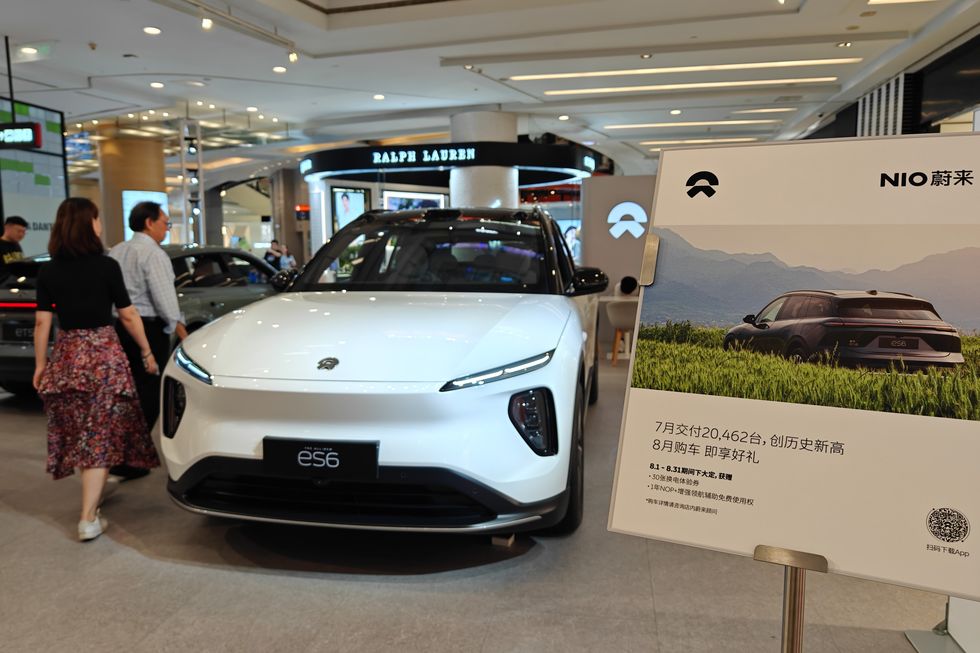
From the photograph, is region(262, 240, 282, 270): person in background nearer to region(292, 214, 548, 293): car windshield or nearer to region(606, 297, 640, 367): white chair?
region(606, 297, 640, 367): white chair

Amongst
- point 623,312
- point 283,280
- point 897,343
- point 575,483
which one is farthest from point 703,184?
Answer: point 623,312

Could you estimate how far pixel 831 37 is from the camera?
8.95m

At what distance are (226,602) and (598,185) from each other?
7287mm

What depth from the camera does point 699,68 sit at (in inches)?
412

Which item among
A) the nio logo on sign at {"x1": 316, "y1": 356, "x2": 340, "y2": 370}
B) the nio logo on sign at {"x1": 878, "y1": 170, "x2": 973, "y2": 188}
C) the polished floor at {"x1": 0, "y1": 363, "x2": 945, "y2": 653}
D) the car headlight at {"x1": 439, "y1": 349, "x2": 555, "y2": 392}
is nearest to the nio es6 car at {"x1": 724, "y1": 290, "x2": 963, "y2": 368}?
the nio logo on sign at {"x1": 878, "y1": 170, "x2": 973, "y2": 188}

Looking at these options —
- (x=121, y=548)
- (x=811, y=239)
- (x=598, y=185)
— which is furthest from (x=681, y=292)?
(x=598, y=185)

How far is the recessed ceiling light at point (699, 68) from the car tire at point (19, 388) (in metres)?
8.01

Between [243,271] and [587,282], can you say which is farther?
[243,271]

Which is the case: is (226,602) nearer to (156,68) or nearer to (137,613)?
(137,613)

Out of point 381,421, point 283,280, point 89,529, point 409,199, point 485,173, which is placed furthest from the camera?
point 409,199

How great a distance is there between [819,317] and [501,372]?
1.17 m

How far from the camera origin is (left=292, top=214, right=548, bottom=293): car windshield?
11.4ft

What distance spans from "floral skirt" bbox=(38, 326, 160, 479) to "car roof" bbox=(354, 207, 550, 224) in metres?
1.52

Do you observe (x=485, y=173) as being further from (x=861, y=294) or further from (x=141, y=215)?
(x=861, y=294)
